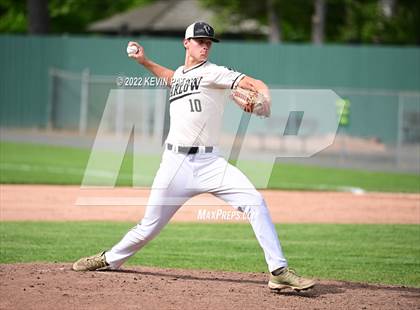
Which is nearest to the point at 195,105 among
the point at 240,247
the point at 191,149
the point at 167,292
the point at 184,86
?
the point at 184,86

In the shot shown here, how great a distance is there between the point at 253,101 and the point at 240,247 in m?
4.58

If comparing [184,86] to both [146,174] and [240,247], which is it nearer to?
[240,247]

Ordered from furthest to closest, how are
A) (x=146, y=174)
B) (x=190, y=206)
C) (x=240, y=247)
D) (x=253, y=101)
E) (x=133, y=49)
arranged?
1. (x=146, y=174)
2. (x=190, y=206)
3. (x=240, y=247)
4. (x=133, y=49)
5. (x=253, y=101)

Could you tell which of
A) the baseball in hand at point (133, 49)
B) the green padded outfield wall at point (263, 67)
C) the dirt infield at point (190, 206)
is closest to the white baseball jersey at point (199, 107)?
the baseball in hand at point (133, 49)

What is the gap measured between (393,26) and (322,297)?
90.7 feet

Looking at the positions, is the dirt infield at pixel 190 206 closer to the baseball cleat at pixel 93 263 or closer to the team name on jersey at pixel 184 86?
the baseball cleat at pixel 93 263

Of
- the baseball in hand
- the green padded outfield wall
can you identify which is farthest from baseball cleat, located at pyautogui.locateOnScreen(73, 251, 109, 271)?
the green padded outfield wall

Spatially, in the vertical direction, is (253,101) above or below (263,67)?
above

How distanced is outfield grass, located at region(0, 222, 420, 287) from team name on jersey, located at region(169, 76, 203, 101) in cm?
257

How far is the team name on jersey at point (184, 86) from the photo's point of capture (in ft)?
29.1

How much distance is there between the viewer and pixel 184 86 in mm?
8969

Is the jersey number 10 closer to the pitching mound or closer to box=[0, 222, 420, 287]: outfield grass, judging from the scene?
the pitching mound

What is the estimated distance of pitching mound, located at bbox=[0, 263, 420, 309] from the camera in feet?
27.1

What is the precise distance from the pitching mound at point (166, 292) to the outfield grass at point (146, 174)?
31.6ft
